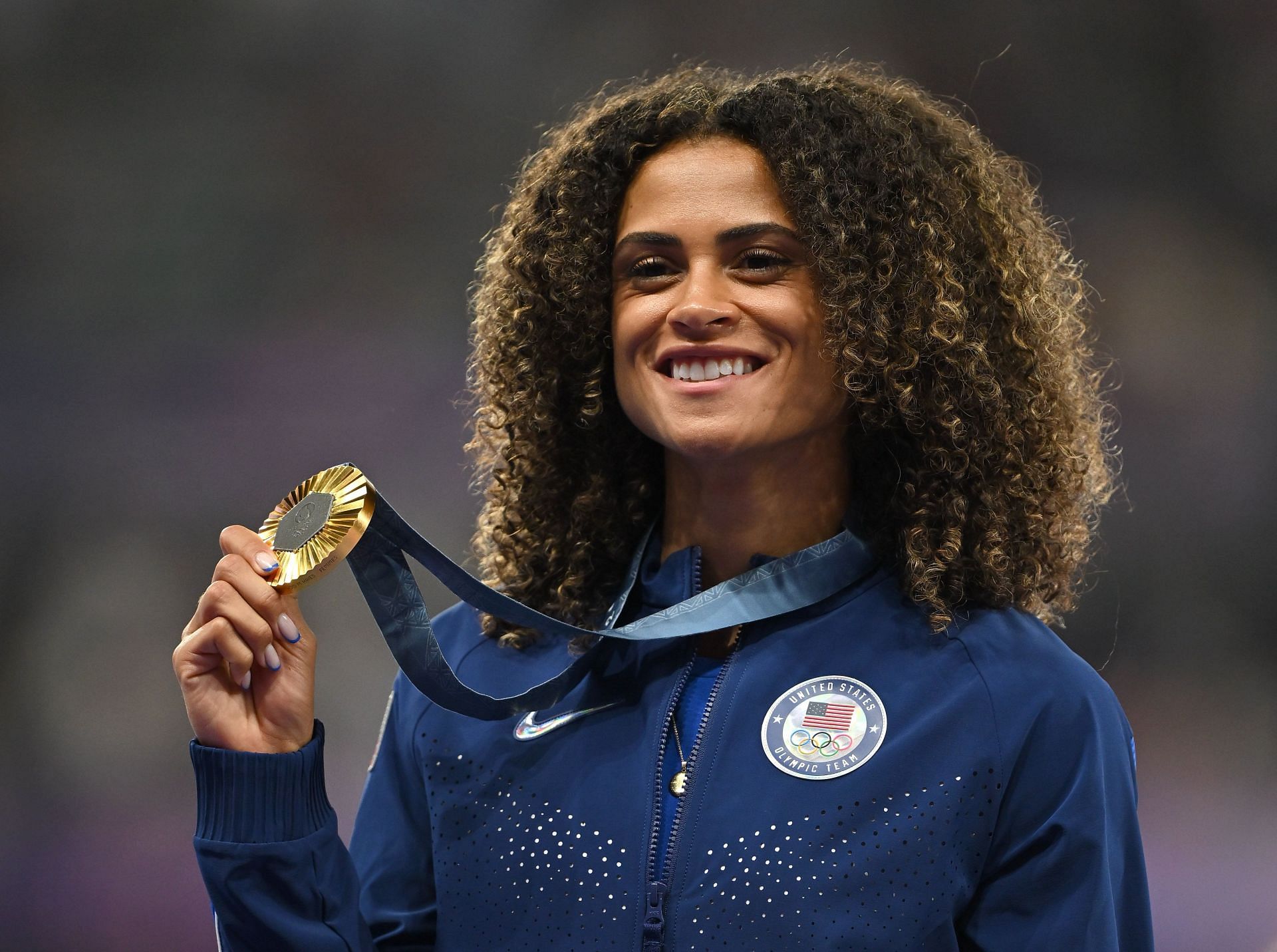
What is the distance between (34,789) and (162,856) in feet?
1.04

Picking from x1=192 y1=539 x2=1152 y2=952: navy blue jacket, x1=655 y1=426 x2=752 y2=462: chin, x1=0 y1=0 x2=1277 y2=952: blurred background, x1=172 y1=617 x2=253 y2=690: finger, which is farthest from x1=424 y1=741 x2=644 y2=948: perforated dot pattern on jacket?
x1=0 y1=0 x2=1277 y2=952: blurred background

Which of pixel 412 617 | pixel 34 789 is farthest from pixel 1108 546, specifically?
pixel 34 789

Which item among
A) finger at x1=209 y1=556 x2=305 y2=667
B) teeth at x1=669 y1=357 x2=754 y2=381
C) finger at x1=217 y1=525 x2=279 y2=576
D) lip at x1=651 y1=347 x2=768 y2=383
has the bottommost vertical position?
finger at x1=209 y1=556 x2=305 y2=667

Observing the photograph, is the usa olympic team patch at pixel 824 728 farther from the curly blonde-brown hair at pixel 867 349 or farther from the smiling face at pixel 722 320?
the smiling face at pixel 722 320

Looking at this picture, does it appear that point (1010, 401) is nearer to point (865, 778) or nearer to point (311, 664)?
point (865, 778)

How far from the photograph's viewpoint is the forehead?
182 cm

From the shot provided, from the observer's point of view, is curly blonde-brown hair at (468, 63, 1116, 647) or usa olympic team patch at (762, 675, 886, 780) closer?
usa olympic team patch at (762, 675, 886, 780)

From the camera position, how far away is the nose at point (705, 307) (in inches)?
69.6

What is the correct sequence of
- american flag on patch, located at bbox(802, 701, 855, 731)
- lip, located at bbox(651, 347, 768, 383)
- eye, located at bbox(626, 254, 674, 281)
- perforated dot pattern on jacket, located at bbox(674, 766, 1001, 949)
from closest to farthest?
perforated dot pattern on jacket, located at bbox(674, 766, 1001, 949)
american flag on patch, located at bbox(802, 701, 855, 731)
lip, located at bbox(651, 347, 768, 383)
eye, located at bbox(626, 254, 674, 281)

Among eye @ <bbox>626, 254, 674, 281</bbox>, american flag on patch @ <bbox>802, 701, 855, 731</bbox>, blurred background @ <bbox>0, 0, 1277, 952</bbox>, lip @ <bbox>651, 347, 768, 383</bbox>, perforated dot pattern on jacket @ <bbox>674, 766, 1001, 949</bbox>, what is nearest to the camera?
perforated dot pattern on jacket @ <bbox>674, 766, 1001, 949</bbox>

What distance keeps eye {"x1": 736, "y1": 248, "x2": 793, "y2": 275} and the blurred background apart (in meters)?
1.54

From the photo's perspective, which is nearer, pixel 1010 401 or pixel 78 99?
pixel 1010 401

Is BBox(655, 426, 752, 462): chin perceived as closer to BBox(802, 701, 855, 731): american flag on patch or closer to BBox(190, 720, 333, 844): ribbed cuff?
BBox(802, 701, 855, 731): american flag on patch

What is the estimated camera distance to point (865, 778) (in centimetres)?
163
